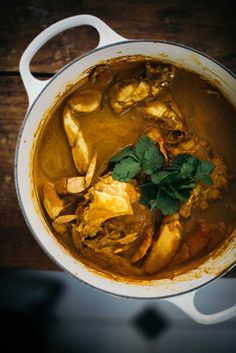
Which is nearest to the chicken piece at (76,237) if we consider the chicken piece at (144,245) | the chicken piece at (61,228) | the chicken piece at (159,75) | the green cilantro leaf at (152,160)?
the chicken piece at (61,228)

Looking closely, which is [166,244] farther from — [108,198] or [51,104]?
[51,104]

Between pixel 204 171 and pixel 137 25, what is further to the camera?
pixel 137 25

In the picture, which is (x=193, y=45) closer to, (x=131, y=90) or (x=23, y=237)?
(x=131, y=90)

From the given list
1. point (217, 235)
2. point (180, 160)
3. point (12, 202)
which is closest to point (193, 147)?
point (180, 160)

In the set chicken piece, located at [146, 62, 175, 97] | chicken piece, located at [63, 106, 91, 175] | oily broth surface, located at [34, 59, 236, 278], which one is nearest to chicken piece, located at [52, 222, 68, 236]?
oily broth surface, located at [34, 59, 236, 278]

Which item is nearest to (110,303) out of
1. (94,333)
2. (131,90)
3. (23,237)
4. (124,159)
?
(94,333)

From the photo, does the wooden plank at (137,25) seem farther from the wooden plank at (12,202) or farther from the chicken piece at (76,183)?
the chicken piece at (76,183)
